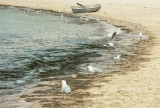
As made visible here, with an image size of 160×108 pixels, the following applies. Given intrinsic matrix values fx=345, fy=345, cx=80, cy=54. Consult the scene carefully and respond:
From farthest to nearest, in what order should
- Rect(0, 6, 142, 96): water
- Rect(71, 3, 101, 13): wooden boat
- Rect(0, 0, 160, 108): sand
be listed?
1. Rect(71, 3, 101, 13): wooden boat
2. Rect(0, 6, 142, 96): water
3. Rect(0, 0, 160, 108): sand

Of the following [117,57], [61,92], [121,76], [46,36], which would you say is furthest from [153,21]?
[61,92]

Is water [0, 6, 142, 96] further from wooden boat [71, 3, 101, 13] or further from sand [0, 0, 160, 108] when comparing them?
wooden boat [71, 3, 101, 13]

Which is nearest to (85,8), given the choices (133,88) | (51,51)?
(51,51)

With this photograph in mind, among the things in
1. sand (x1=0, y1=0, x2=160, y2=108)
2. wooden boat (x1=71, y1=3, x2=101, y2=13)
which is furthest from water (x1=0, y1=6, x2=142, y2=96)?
wooden boat (x1=71, y1=3, x2=101, y2=13)

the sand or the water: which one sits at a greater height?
the sand

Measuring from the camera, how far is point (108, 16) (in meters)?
44.5

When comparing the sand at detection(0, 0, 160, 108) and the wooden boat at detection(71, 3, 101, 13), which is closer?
the sand at detection(0, 0, 160, 108)

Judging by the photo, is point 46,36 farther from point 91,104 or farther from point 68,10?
point 68,10

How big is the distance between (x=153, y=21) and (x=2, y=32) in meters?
15.9

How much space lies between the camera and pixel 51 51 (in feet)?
72.2

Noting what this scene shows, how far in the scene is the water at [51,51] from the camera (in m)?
15.7

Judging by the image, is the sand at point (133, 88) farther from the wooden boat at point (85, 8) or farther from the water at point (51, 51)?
the wooden boat at point (85, 8)

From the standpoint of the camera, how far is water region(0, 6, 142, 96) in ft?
51.5

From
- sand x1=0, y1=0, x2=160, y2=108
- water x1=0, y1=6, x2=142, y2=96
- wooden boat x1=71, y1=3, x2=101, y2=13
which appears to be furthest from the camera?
wooden boat x1=71, y1=3, x2=101, y2=13
